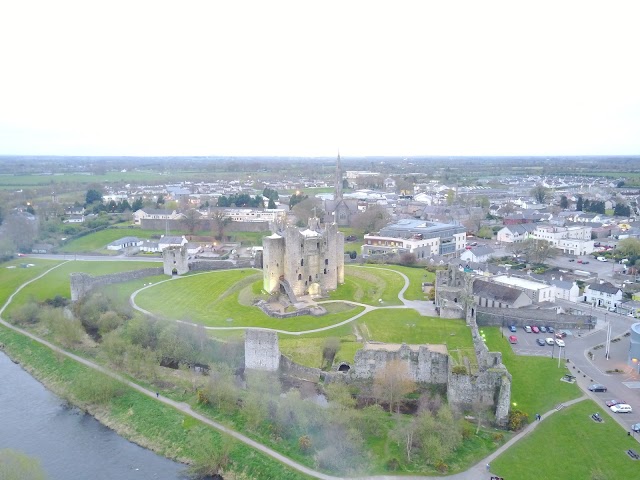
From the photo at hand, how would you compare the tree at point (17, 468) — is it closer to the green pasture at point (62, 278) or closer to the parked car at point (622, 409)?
the parked car at point (622, 409)

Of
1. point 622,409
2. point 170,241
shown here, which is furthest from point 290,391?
point 170,241

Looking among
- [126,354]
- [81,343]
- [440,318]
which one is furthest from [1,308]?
[440,318]

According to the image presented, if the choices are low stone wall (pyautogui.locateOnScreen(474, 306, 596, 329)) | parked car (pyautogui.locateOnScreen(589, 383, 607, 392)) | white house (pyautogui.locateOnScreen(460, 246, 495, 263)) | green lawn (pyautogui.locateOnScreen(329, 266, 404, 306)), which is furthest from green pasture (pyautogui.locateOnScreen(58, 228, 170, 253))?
parked car (pyautogui.locateOnScreen(589, 383, 607, 392))

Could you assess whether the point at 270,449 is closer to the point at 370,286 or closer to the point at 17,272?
the point at 370,286

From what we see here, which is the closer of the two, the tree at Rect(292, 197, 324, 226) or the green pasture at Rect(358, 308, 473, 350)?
the green pasture at Rect(358, 308, 473, 350)

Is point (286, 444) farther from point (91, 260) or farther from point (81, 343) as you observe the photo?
point (91, 260)

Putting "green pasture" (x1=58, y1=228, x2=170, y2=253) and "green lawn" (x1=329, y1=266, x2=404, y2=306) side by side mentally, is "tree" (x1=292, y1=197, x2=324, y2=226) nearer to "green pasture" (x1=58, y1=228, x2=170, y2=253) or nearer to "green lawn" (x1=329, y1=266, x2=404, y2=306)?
"green pasture" (x1=58, y1=228, x2=170, y2=253)
